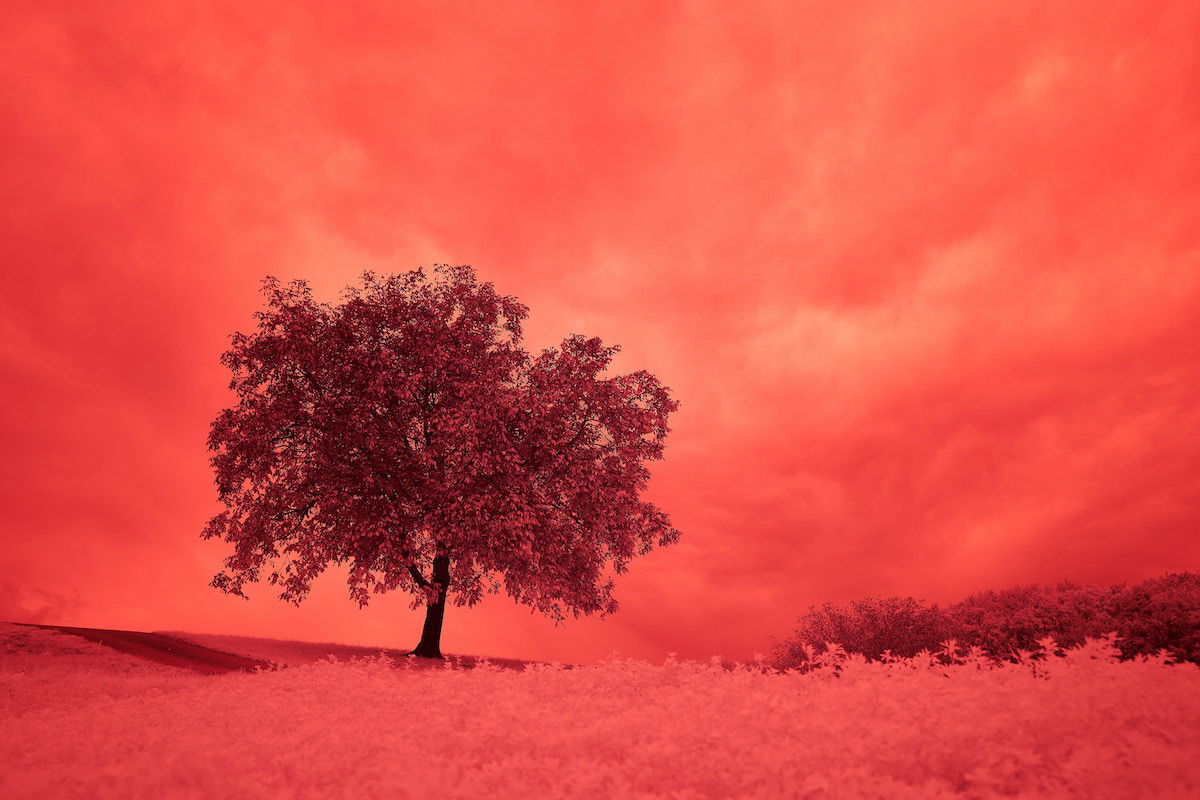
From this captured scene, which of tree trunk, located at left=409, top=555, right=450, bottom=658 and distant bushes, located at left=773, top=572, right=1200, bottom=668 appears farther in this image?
A: tree trunk, located at left=409, top=555, right=450, bottom=658

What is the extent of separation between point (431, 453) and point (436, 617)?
7200mm

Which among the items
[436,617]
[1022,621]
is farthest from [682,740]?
[436,617]

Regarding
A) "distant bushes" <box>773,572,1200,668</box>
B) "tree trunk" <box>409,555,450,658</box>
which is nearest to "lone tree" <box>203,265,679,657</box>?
"tree trunk" <box>409,555,450,658</box>

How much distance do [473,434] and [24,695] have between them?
13477mm

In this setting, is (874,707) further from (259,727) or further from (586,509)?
(586,509)

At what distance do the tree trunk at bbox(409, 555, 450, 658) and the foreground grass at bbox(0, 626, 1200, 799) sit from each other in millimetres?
15688

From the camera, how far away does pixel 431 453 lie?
86.4 ft

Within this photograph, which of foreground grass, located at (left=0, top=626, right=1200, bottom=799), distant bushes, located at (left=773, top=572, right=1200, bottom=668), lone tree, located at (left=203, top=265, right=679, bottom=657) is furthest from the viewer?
lone tree, located at (left=203, top=265, right=679, bottom=657)

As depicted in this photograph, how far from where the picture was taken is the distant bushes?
14.6m

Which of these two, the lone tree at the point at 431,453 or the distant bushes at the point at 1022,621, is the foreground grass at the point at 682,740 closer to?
the distant bushes at the point at 1022,621

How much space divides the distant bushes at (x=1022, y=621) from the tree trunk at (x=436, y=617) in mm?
13206

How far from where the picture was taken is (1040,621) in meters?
17.9

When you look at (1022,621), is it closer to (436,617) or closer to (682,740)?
(682,740)

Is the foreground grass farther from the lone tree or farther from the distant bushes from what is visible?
the lone tree
